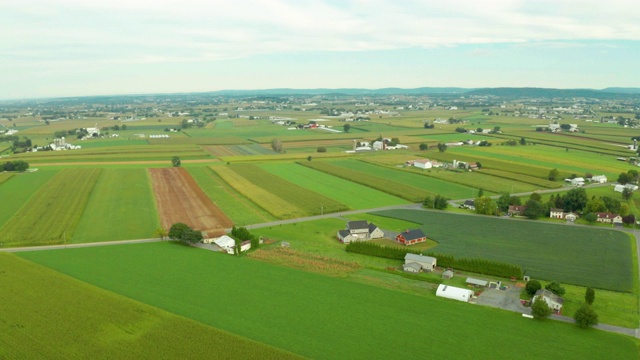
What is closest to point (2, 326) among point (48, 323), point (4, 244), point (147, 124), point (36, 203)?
point (48, 323)

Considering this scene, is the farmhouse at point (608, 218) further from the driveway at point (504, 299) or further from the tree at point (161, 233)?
the tree at point (161, 233)

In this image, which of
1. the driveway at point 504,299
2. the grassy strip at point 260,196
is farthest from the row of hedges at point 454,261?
the grassy strip at point 260,196

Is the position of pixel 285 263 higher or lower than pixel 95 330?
lower

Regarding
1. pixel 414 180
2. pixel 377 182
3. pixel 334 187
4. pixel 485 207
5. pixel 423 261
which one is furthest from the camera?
pixel 414 180

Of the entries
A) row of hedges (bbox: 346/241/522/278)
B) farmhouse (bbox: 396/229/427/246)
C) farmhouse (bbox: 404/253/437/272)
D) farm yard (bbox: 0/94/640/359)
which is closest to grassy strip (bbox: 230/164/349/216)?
farm yard (bbox: 0/94/640/359)

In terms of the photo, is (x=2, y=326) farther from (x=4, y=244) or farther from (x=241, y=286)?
(x=4, y=244)

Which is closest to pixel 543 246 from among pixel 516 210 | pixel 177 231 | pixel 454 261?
pixel 454 261

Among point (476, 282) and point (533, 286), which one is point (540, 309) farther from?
point (476, 282)
